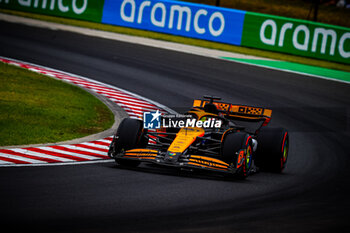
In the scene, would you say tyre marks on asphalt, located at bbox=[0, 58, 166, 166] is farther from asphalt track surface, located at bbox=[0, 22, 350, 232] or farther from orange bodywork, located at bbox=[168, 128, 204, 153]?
orange bodywork, located at bbox=[168, 128, 204, 153]

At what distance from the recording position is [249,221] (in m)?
7.72

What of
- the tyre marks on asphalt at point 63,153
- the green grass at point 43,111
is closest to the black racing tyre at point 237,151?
the tyre marks on asphalt at point 63,153

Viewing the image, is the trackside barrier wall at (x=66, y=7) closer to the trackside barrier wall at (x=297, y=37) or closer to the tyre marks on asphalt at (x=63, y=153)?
the trackside barrier wall at (x=297, y=37)

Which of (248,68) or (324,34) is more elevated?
(324,34)

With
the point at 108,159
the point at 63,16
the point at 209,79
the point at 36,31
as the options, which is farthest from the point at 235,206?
the point at 63,16

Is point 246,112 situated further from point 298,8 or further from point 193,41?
point 298,8

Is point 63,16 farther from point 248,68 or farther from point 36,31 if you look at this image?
point 248,68

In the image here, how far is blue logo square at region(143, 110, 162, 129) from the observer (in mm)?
10648

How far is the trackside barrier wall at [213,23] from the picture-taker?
25.2 metres

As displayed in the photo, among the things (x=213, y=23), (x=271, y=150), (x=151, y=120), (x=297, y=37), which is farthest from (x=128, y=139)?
(x=213, y=23)

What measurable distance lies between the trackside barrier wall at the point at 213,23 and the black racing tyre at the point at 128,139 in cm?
1607

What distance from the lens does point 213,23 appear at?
2719cm

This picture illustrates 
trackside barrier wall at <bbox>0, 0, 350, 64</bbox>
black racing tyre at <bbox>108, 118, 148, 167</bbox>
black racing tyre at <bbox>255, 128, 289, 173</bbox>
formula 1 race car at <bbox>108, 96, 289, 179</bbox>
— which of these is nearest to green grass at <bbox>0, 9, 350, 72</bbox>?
trackside barrier wall at <bbox>0, 0, 350, 64</bbox>

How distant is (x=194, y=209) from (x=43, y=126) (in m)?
5.65
